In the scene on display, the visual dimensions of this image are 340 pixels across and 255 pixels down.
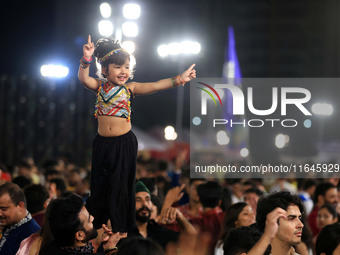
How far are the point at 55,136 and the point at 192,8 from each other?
115086 millimetres

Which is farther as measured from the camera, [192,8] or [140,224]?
[192,8]

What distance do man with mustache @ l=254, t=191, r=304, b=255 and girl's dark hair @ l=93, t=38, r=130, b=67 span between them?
5.00 feet

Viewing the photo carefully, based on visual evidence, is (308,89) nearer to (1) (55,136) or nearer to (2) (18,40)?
(2) (18,40)

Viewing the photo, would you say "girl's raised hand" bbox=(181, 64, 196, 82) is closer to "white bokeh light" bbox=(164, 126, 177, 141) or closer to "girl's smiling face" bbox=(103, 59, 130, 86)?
"girl's smiling face" bbox=(103, 59, 130, 86)

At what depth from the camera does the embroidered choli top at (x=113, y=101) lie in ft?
15.8

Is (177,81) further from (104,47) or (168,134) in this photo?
(168,134)

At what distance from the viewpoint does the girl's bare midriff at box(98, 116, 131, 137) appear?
4.80 metres

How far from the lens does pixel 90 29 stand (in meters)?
10.5

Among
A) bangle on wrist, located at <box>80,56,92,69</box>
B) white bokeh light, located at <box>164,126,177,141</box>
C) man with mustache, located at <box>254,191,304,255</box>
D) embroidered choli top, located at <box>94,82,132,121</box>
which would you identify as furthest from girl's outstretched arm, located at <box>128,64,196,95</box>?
white bokeh light, located at <box>164,126,177,141</box>

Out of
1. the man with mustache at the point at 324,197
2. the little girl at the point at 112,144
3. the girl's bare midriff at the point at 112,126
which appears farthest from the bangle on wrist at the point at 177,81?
the man with mustache at the point at 324,197

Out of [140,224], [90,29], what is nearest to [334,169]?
[140,224]

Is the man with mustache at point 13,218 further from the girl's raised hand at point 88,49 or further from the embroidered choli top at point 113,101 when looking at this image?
the girl's raised hand at point 88,49

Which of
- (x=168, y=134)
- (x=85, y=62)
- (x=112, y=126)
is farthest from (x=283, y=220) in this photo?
(x=168, y=134)

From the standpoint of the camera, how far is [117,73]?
4828 mm
